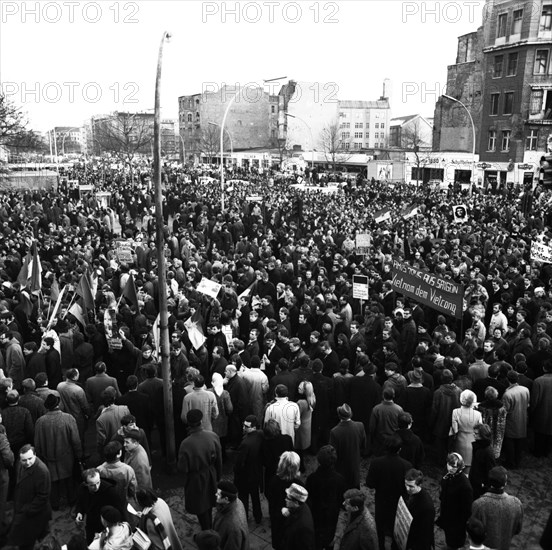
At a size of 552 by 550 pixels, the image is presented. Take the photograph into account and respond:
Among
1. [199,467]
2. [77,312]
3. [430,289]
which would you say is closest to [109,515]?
[199,467]

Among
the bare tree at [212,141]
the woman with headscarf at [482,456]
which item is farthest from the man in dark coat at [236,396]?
the bare tree at [212,141]

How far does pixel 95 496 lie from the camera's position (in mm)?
5340

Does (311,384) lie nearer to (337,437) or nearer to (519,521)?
(337,437)

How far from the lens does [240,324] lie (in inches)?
458

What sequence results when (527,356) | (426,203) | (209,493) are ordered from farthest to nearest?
(426,203)
(527,356)
(209,493)

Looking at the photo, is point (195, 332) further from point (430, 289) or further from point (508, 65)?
point (508, 65)

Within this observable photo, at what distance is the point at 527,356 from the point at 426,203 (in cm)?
2036

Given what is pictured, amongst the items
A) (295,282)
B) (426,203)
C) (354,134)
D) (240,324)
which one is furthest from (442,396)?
(354,134)

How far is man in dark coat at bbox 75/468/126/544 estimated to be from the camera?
522 cm

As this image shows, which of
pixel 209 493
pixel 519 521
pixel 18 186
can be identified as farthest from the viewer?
pixel 18 186

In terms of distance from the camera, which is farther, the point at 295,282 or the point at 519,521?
the point at 295,282

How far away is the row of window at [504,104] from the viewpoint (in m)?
47.6

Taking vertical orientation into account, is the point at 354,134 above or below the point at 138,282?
above

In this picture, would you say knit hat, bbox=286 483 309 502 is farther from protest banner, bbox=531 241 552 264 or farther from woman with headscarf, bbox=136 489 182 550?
protest banner, bbox=531 241 552 264
